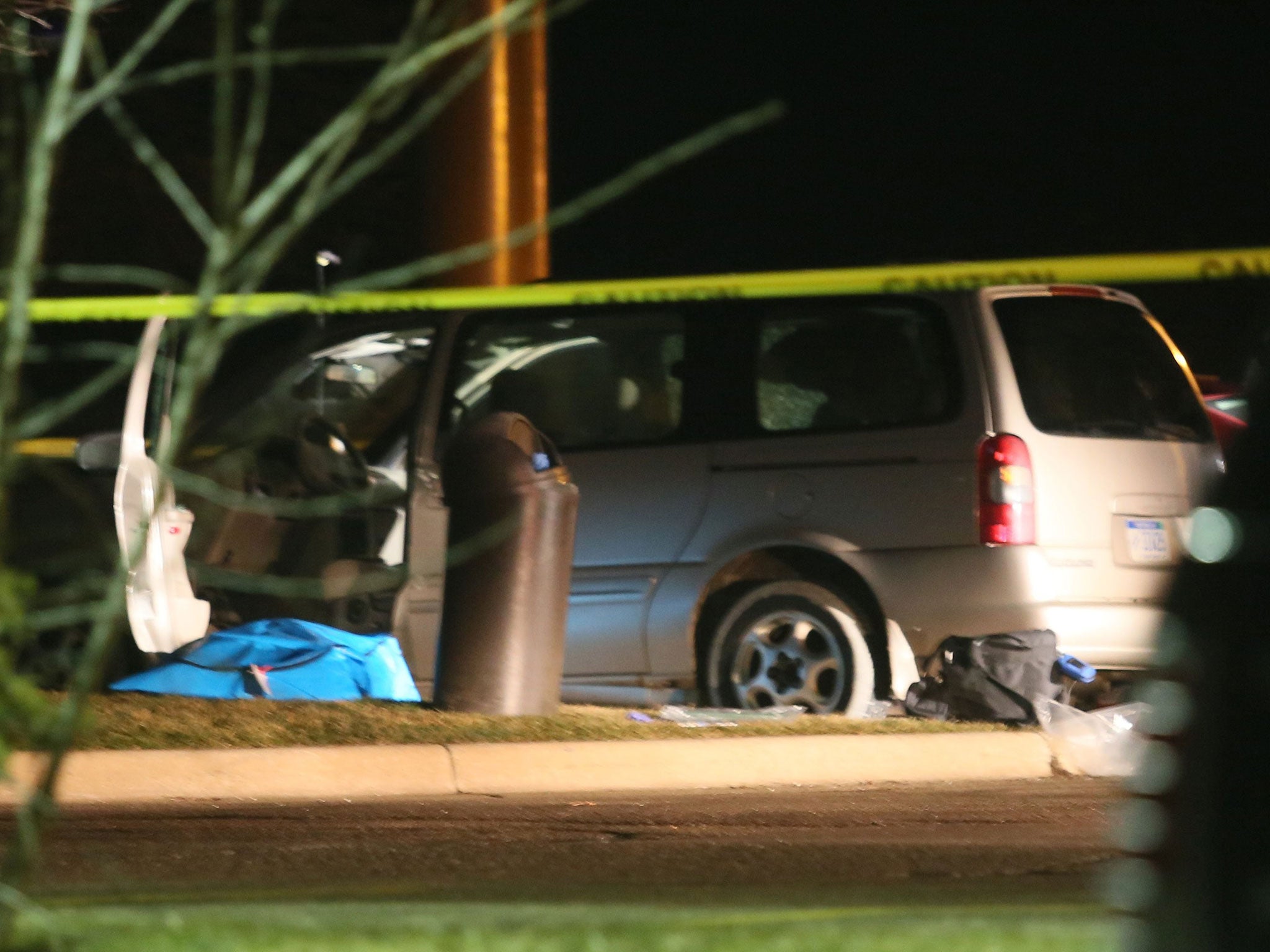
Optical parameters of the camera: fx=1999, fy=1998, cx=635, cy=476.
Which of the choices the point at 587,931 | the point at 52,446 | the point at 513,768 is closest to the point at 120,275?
the point at 587,931

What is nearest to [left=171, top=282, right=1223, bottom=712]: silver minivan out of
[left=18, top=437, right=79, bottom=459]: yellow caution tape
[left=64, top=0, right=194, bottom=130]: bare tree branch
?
[left=18, top=437, right=79, bottom=459]: yellow caution tape

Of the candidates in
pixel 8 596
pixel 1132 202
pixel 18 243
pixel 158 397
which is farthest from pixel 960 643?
pixel 1132 202

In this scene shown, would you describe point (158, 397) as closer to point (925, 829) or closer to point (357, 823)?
point (357, 823)

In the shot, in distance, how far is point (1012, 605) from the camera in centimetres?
762

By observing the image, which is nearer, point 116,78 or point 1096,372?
point 116,78

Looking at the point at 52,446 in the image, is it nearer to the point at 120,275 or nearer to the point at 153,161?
the point at 120,275

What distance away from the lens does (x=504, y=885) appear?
455 centimetres

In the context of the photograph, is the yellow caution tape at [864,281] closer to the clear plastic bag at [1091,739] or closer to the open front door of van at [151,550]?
the open front door of van at [151,550]

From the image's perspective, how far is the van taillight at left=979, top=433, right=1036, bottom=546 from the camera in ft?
25.0

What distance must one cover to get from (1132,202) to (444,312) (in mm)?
22599

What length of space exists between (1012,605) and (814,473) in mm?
938

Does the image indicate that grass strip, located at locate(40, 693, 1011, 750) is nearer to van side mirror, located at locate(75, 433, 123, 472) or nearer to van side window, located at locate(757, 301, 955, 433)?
van side mirror, located at locate(75, 433, 123, 472)

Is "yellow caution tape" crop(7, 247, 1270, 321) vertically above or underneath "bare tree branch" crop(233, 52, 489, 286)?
above

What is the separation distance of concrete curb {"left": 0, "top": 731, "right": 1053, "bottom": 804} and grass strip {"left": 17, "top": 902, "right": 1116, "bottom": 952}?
9.15ft
